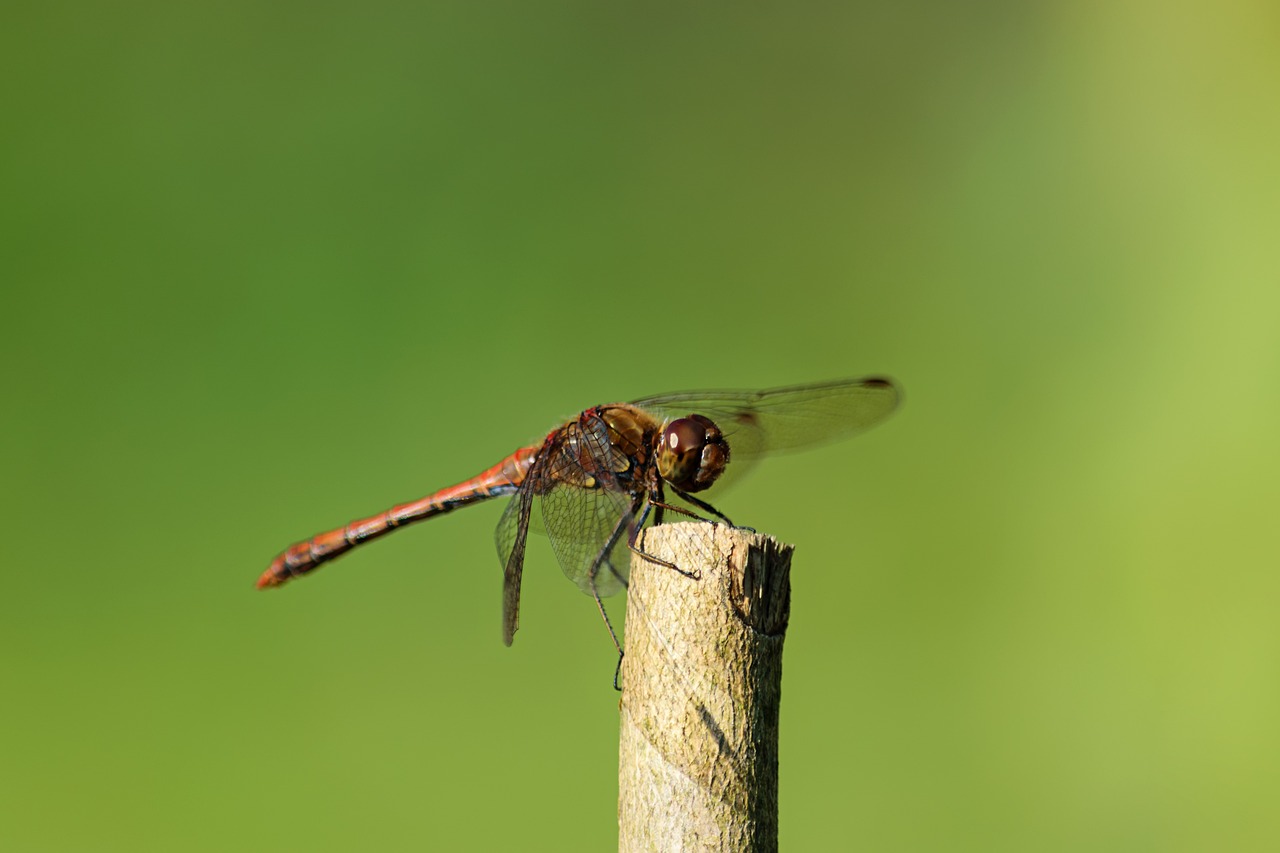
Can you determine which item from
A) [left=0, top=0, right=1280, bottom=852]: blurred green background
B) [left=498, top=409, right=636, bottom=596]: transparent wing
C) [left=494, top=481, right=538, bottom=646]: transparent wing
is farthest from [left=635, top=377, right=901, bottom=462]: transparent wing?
[left=0, top=0, right=1280, bottom=852]: blurred green background

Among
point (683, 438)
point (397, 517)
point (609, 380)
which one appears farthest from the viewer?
point (609, 380)

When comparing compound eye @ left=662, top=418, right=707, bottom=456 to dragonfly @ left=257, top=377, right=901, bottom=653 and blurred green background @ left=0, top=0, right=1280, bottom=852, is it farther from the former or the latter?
blurred green background @ left=0, top=0, right=1280, bottom=852

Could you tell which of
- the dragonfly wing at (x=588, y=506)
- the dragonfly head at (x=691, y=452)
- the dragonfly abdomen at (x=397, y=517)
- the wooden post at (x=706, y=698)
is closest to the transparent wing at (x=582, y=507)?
the dragonfly wing at (x=588, y=506)

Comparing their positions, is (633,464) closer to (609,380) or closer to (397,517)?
(397,517)

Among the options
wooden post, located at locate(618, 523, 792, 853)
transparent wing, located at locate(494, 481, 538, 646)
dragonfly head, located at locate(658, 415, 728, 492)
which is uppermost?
dragonfly head, located at locate(658, 415, 728, 492)

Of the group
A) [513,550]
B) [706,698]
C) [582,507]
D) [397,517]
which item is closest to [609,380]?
[397,517]

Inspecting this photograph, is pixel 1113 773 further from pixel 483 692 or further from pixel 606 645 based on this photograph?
pixel 483 692

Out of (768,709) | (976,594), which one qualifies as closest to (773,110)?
(976,594)
